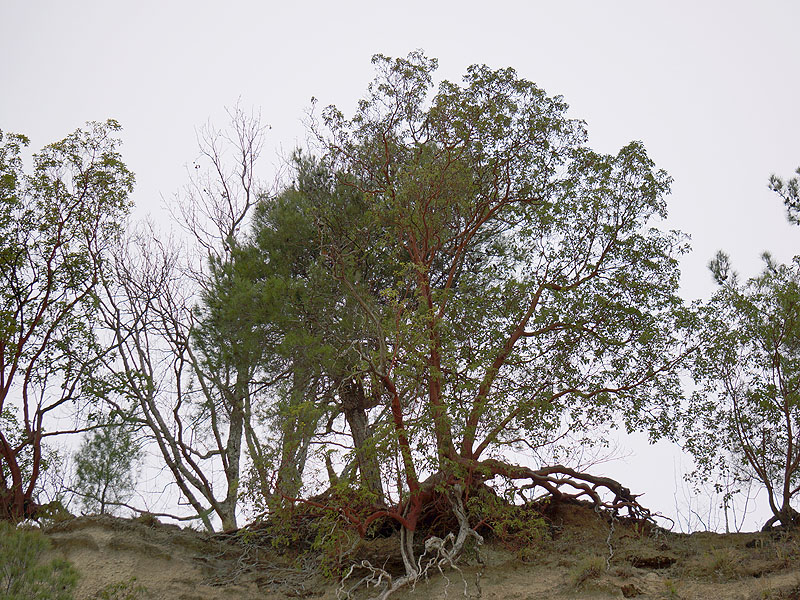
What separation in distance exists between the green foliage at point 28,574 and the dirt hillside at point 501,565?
1.58 m

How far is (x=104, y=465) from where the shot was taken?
43.1ft

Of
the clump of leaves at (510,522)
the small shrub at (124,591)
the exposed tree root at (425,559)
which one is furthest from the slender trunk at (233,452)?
the clump of leaves at (510,522)

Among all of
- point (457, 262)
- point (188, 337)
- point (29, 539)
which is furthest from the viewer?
point (188, 337)

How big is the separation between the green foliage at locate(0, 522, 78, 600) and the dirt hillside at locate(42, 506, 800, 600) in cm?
158

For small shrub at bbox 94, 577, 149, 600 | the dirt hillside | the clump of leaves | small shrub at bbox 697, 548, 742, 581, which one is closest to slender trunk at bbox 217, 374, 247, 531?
the dirt hillside

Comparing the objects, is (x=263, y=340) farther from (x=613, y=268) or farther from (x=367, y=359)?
(x=613, y=268)

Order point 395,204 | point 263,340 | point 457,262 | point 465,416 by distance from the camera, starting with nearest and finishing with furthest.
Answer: point 465,416, point 395,204, point 263,340, point 457,262

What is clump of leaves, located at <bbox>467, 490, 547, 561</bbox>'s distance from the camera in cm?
931

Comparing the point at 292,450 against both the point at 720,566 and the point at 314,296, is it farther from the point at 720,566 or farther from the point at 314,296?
the point at 720,566

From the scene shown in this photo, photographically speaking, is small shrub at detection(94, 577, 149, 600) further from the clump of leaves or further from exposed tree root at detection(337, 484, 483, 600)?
the clump of leaves

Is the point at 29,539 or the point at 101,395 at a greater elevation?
the point at 101,395

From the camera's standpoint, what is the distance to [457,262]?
12.9 metres

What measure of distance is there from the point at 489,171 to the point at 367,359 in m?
4.87

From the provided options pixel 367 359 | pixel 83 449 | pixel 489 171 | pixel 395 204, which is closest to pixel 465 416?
pixel 367 359
